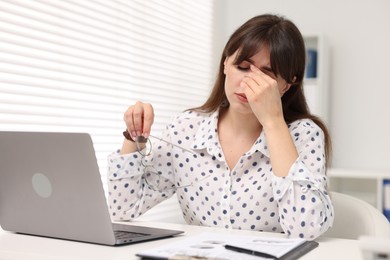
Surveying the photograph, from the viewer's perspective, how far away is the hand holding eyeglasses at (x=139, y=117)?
1.35 meters

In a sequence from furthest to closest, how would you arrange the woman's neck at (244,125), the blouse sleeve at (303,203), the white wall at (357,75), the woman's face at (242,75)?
the white wall at (357,75) → the woman's neck at (244,125) → the woman's face at (242,75) → the blouse sleeve at (303,203)

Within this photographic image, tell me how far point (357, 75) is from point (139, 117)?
217 cm

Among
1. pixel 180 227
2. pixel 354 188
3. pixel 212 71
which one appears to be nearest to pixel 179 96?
pixel 212 71

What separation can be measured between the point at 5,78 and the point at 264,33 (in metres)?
0.87

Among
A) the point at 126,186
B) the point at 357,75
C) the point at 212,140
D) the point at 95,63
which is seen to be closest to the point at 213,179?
the point at 212,140

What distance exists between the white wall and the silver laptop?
7.41ft

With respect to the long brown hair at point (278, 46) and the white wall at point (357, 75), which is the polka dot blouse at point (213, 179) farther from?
the white wall at point (357, 75)

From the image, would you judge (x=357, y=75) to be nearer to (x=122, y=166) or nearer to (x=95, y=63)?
(x=95, y=63)

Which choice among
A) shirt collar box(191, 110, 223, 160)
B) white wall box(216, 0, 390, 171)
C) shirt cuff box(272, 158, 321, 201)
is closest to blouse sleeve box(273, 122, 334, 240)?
shirt cuff box(272, 158, 321, 201)

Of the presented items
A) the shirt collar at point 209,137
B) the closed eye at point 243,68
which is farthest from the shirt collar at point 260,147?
the closed eye at point 243,68

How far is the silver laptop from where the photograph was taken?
97 cm

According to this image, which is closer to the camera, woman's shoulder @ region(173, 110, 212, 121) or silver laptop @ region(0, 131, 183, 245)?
silver laptop @ region(0, 131, 183, 245)

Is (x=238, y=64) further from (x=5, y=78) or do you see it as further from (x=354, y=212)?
(x=5, y=78)

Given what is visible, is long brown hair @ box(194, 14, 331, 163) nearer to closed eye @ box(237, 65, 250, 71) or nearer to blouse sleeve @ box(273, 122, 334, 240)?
closed eye @ box(237, 65, 250, 71)
